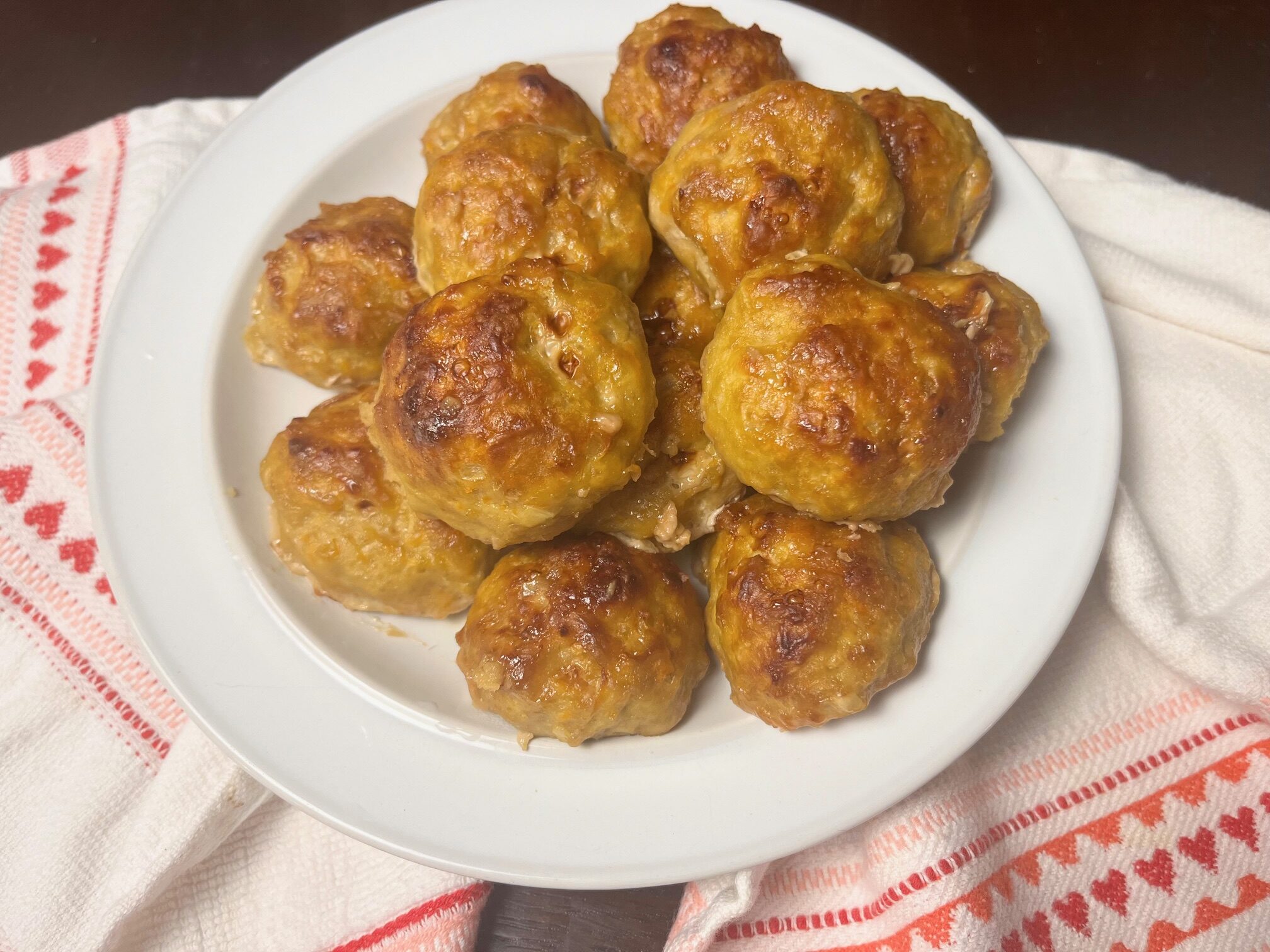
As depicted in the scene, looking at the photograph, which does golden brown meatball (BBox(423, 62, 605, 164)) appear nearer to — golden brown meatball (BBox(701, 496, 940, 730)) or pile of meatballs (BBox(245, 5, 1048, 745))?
pile of meatballs (BBox(245, 5, 1048, 745))

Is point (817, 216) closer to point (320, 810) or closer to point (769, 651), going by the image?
point (769, 651)

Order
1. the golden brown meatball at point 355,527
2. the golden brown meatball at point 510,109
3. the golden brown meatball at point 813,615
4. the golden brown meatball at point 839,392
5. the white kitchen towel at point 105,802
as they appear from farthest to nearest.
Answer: the golden brown meatball at point 510,109, the white kitchen towel at point 105,802, the golden brown meatball at point 355,527, the golden brown meatball at point 813,615, the golden brown meatball at point 839,392

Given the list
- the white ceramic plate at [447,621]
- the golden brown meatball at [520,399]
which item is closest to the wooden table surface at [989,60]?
the white ceramic plate at [447,621]

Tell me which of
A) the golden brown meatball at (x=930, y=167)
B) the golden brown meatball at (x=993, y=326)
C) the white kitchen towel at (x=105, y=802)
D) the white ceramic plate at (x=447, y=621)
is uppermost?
the golden brown meatball at (x=930, y=167)

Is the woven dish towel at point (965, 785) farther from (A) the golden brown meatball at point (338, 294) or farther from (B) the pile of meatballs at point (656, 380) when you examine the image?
(A) the golden brown meatball at point (338, 294)

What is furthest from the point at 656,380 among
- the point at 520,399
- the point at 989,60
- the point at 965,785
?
the point at 989,60

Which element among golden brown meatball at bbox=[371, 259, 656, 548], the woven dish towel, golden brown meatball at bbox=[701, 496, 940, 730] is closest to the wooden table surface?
the woven dish towel
